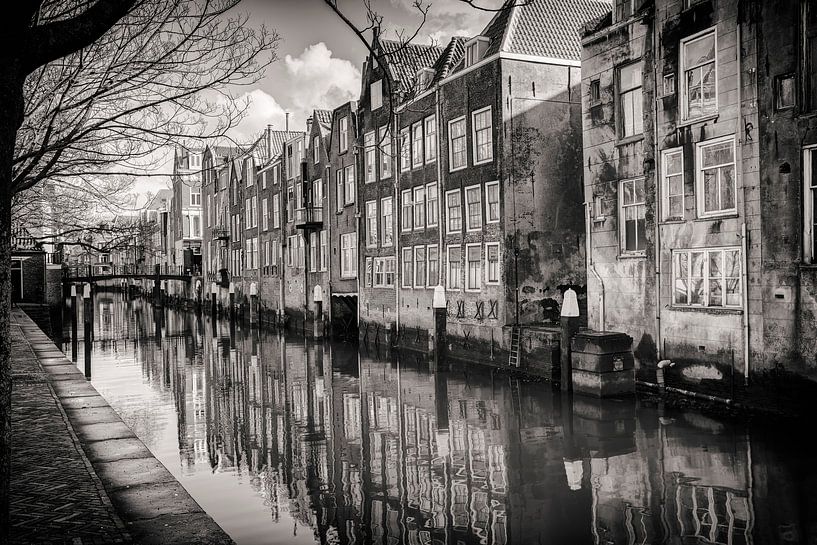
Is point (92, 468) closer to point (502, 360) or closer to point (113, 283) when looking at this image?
point (502, 360)

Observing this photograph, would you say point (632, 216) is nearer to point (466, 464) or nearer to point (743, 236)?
point (743, 236)

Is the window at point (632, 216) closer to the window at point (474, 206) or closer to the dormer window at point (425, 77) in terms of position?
the window at point (474, 206)

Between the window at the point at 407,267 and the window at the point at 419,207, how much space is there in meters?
1.30

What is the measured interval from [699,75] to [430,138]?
47.7ft

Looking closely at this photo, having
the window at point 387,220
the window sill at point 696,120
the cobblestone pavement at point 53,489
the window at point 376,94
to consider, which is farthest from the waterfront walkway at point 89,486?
the window at point 376,94

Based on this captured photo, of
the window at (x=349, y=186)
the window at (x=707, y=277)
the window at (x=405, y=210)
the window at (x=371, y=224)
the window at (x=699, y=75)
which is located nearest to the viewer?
the window at (x=707, y=277)

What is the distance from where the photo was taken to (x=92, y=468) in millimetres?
7355

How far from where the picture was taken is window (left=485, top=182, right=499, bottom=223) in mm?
25953

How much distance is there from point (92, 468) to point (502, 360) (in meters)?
18.3

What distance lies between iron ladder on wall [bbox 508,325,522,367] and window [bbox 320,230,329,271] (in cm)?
1915

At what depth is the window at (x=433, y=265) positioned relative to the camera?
2967cm

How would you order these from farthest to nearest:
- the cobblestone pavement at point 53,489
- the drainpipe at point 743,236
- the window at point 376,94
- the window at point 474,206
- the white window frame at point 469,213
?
the window at point 376,94 < the window at point 474,206 < the white window frame at point 469,213 < the drainpipe at point 743,236 < the cobblestone pavement at point 53,489

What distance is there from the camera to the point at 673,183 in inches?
721

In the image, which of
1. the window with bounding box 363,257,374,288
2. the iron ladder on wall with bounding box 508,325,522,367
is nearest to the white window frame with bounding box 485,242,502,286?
the iron ladder on wall with bounding box 508,325,522,367
